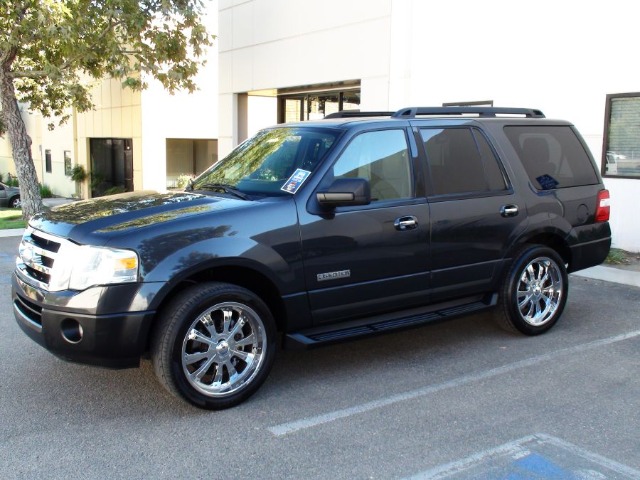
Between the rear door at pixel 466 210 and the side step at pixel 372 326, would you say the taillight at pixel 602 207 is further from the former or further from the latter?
the side step at pixel 372 326

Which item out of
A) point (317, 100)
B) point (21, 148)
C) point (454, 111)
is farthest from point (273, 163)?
point (21, 148)

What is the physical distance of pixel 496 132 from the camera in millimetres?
5785

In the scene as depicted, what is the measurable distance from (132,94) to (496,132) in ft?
81.0

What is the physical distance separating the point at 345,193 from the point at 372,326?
110cm

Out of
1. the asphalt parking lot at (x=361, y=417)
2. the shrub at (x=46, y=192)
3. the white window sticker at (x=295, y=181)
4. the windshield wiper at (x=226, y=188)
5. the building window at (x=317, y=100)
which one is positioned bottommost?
the shrub at (x=46, y=192)

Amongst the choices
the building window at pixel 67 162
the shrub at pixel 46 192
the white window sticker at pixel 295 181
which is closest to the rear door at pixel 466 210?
the white window sticker at pixel 295 181

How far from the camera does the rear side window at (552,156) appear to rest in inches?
234

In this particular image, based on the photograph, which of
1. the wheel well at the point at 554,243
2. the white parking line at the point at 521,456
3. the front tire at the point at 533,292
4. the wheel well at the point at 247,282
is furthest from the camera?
the wheel well at the point at 554,243

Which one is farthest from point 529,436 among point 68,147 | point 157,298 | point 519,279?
point 68,147

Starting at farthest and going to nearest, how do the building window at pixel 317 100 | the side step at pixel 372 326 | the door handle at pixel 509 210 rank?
the building window at pixel 317 100 → the door handle at pixel 509 210 → the side step at pixel 372 326

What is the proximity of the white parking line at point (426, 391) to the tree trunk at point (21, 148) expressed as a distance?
15.0 meters

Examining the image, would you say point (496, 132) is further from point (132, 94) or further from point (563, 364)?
point (132, 94)

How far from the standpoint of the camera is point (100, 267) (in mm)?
3969

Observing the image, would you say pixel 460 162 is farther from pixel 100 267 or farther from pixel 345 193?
pixel 100 267
